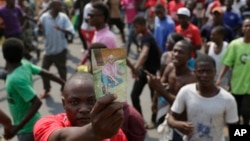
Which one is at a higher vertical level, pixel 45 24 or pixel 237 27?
pixel 45 24

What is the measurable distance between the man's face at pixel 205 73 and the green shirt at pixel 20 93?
1.34 meters

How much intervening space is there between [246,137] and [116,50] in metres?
2.57

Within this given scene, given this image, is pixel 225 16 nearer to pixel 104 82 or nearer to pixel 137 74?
pixel 137 74

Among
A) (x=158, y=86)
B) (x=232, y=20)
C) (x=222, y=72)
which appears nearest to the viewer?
(x=158, y=86)

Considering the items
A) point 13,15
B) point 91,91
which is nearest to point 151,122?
point 13,15

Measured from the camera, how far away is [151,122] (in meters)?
6.56

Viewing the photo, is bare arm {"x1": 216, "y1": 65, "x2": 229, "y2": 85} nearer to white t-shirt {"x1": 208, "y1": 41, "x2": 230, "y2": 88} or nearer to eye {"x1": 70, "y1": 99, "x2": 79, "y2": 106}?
white t-shirt {"x1": 208, "y1": 41, "x2": 230, "y2": 88}

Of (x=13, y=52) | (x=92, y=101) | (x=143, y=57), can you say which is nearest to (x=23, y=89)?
(x=13, y=52)

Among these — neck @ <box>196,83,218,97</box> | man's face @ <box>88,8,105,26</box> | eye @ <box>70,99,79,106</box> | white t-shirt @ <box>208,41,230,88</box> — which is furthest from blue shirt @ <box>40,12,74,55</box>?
eye @ <box>70,99,79,106</box>

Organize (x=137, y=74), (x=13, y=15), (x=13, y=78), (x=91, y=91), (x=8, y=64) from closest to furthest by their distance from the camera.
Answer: (x=91, y=91)
(x=13, y=78)
(x=8, y=64)
(x=137, y=74)
(x=13, y=15)

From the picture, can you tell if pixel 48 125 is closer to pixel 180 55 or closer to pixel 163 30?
pixel 180 55

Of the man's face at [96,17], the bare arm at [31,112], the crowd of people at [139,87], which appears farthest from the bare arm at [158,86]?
the man's face at [96,17]

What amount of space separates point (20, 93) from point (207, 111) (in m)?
1.47

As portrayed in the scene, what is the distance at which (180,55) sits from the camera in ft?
15.0
